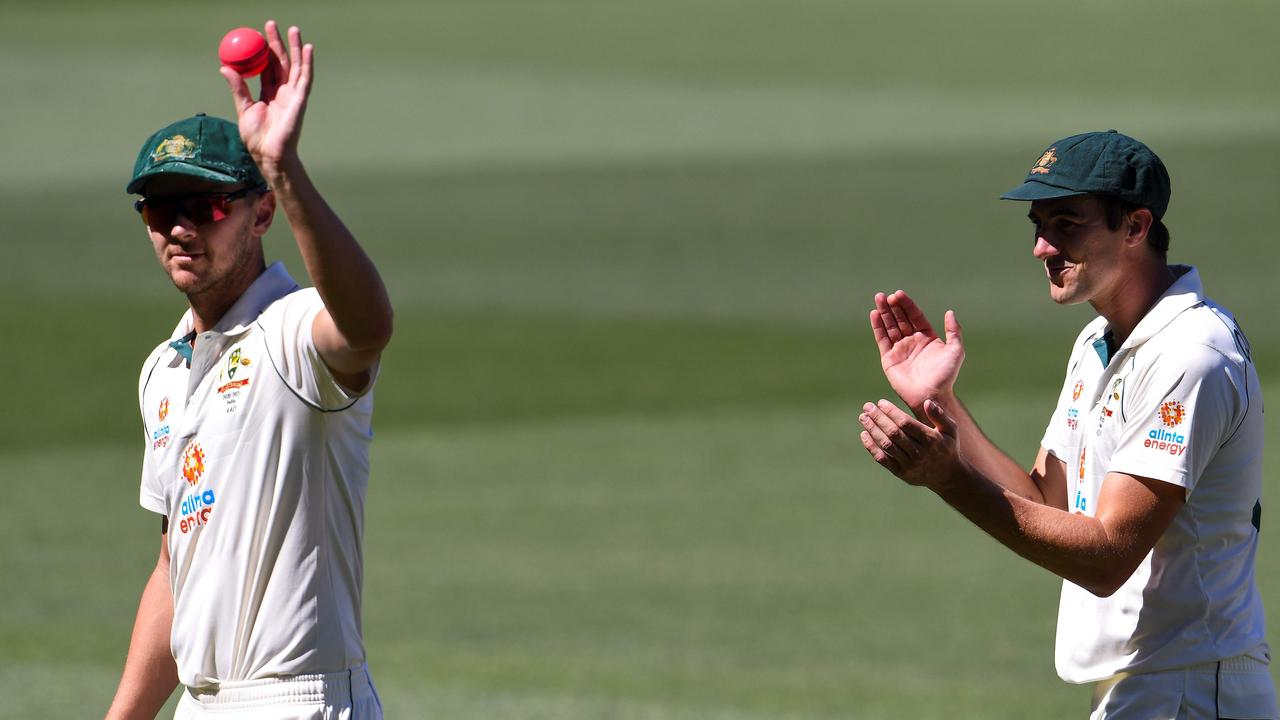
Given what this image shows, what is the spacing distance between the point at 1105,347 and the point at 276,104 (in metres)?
2.80

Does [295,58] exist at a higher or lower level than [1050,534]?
higher

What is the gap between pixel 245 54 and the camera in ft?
17.0

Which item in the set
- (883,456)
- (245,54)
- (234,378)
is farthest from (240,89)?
(883,456)

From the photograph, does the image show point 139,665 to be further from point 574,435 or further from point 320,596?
point 574,435

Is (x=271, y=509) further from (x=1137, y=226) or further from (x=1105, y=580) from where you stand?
(x=1137, y=226)

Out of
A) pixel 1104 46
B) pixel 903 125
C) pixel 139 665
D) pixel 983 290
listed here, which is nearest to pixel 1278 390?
pixel 983 290

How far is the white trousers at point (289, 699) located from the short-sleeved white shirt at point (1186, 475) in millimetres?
2296

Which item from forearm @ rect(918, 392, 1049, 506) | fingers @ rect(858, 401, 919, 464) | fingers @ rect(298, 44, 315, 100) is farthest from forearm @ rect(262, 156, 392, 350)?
forearm @ rect(918, 392, 1049, 506)

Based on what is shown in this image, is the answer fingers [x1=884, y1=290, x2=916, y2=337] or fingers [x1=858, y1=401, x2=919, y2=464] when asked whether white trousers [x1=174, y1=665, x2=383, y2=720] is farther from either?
fingers [x1=884, y1=290, x2=916, y2=337]

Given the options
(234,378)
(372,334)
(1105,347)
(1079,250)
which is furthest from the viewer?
(1105,347)

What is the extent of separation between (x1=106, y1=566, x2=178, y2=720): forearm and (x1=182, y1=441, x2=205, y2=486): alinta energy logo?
1.94 ft

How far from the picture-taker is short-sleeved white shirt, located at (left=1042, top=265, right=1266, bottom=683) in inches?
225

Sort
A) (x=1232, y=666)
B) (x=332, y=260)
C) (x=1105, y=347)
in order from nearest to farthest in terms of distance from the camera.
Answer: (x=332, y=260)
(x=1232, y=666)
(x=1105, y=347)

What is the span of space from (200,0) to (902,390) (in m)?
63.8
